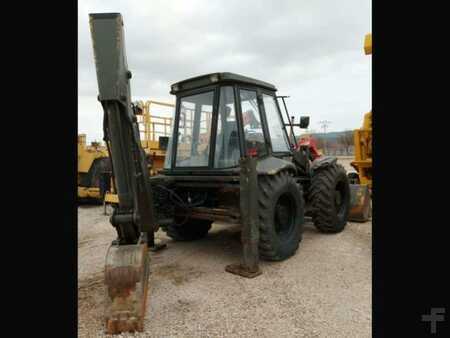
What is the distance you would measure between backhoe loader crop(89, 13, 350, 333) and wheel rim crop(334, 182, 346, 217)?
0.15 feet

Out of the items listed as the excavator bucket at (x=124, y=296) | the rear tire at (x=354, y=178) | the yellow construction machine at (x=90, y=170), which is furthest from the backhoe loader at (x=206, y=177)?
the yellow construction machine at (x=90, y=170)

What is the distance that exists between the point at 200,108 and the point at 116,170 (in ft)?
6.16

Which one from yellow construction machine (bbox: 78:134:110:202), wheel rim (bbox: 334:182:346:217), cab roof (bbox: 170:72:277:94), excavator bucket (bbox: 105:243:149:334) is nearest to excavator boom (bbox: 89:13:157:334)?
excavator bucket (bbox: 105:243:149:334)

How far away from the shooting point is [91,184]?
393 inches

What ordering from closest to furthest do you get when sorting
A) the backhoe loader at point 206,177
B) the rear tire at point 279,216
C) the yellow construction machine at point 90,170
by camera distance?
the backhoe loader at point 206,177, the rear tire at point 279,216, the yellow construction machine at point 90,170

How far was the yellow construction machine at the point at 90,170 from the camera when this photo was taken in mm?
9789

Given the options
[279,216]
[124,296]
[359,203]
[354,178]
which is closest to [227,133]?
[279,216]

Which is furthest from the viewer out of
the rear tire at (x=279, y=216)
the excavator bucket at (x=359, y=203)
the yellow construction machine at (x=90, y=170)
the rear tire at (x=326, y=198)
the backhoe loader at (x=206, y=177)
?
the yellow construction machine at (x=90, y=170)

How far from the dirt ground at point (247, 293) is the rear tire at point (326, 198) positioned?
378mm

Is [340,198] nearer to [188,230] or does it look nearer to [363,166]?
[363,166]

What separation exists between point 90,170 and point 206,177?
277 inches

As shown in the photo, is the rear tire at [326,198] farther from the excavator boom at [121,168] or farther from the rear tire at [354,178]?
the rear tire at [354,178]

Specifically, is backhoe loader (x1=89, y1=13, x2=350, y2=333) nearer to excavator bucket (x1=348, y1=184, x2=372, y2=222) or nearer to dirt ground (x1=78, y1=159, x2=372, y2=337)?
dirt ground (x1=78, y1=159, x2=372, y2=337)

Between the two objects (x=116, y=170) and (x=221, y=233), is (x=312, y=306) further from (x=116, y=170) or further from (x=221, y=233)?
(x=221, y=233)
